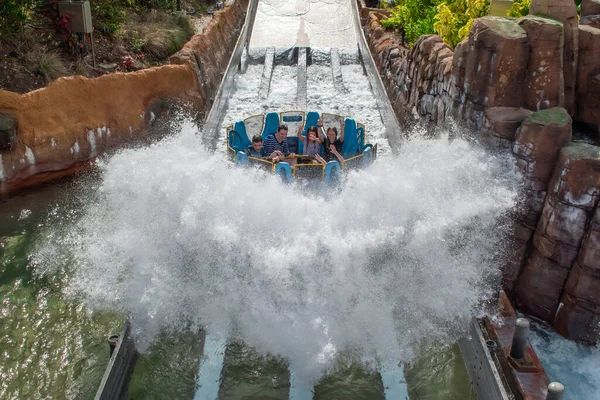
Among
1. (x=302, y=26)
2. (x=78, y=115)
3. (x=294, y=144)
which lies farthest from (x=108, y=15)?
(x=294, y=144)

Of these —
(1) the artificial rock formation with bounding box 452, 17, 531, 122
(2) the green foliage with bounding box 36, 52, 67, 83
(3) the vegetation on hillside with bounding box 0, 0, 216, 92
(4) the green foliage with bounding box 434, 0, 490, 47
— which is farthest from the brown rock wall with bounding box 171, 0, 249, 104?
(1) the artificial rock formation with bounding box 452, 17, 531, 122

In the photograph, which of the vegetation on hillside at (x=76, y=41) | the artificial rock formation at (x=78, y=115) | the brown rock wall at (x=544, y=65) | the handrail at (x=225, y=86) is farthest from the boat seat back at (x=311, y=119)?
the vegetation on hillside at (x=76, y=41)

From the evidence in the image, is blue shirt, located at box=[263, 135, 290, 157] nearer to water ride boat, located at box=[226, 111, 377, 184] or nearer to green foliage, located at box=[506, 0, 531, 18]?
water ride boat, located at box=[226, 111, 377, 184]

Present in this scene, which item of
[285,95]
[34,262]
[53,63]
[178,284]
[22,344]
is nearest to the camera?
[22,344]

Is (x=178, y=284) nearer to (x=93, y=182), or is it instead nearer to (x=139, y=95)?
(x=93, y=182)

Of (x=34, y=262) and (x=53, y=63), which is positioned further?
(x=53, y=63)

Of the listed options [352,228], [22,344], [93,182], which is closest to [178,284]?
[22,344]

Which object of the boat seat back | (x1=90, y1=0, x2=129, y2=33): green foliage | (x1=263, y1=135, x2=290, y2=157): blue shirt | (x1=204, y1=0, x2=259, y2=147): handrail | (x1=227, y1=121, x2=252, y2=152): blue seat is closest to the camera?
(x1=263, y1=135, x2=290, y2=157): blue shirt
